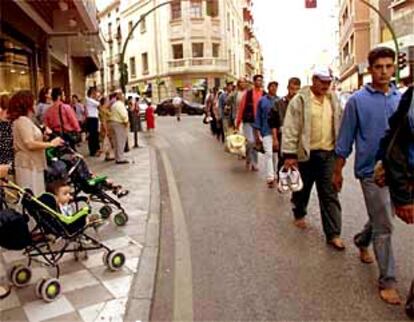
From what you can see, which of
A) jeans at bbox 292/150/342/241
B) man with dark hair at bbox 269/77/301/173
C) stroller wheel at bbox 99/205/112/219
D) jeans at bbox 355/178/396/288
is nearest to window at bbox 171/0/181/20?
man with dark hair at bbox 269/77/301/173

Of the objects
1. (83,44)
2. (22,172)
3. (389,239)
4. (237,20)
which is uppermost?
(237,20)

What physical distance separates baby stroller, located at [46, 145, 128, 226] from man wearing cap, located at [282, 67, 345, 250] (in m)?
2.18

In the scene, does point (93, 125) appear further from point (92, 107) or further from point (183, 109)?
point (183, 109)

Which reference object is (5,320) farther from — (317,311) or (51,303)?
(317,311)

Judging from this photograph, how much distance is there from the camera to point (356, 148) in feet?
16.1

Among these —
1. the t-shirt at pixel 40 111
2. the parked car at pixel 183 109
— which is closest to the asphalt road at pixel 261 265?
the t-shirt at pixel 40 111

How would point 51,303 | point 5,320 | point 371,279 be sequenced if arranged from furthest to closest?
point 371,279
point 51,303
point 5,320

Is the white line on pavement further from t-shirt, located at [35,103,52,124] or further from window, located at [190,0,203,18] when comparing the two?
window, located at [190,0,203,18]

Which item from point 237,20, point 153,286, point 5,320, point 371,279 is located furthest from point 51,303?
point 237,20

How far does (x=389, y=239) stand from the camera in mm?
4594

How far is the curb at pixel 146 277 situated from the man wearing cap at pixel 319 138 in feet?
5.81

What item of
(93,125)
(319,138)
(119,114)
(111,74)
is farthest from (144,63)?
(319,138)

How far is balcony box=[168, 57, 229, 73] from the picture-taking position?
58.8m

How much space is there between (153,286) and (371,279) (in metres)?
1.88
